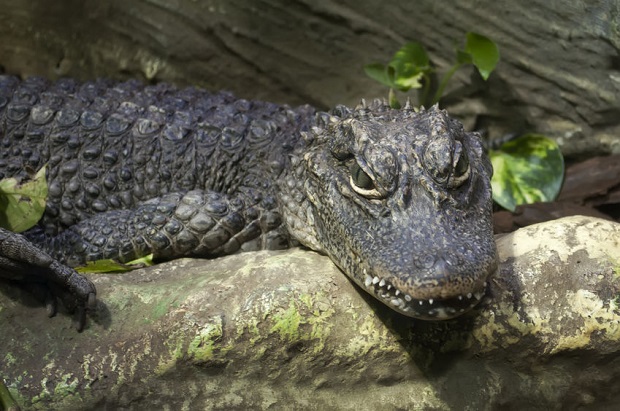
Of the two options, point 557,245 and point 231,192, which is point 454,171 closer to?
point 557,245

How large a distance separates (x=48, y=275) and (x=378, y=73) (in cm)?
243

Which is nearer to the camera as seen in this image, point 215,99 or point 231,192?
point 231,192

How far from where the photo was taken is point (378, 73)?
4.32m

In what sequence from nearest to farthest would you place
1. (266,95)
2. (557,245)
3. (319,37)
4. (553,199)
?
1. (557,245)
2. (553,199)
3. (319,37)
4. (266,95)

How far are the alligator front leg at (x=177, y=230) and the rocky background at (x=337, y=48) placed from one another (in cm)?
132

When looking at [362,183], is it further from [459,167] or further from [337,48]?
[337,48]

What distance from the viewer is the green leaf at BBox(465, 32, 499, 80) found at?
3957 mm

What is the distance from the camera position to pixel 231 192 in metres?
3.87

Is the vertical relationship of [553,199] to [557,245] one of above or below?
below

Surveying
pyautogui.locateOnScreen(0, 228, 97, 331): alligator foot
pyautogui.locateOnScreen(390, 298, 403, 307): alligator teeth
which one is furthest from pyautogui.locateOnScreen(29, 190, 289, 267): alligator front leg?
pyautogui.locateOnScreen(390, 298, 403, 307): alligator teeth

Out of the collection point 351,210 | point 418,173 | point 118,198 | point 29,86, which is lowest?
point 118,198

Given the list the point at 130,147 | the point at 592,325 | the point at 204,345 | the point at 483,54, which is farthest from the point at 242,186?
the point at 592,325

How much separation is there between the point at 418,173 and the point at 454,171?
151 millimetres

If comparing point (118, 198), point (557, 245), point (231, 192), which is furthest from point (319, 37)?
point (557, 245)
